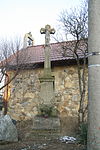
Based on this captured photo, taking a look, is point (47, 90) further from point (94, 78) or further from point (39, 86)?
point (94, 78)

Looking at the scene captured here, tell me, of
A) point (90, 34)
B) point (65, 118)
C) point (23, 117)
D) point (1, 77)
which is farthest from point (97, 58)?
point (23, 117)

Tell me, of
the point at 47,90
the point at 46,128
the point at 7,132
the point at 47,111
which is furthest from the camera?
the point at 47,90

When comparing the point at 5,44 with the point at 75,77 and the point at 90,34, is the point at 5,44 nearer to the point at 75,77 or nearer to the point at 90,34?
the point at 75,77

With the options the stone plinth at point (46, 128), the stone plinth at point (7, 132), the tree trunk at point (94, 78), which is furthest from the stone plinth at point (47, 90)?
the tree trunk at point (94, 78)

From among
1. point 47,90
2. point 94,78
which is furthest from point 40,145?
point 94,78

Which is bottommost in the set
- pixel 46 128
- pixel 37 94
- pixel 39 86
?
pixel 46 128

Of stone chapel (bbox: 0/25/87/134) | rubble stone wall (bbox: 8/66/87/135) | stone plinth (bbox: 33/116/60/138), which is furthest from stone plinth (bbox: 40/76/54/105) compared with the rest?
rubble stone wall (bbox: 8/66/87/135)

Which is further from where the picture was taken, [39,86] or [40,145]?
[39,86]

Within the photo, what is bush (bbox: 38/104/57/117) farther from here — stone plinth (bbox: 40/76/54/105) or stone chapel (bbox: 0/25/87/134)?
stone chapel (bbox: 0/25/87/134)

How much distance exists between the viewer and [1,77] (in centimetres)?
1025

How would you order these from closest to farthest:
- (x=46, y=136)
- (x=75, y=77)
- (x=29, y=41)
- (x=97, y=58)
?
(x=97, y=58), (x=46, y=136), (x=75, y=77), (x=29, y=41)

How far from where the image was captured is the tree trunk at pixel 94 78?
180 centimetres

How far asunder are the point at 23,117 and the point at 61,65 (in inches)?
139

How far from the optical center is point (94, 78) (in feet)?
6.07
